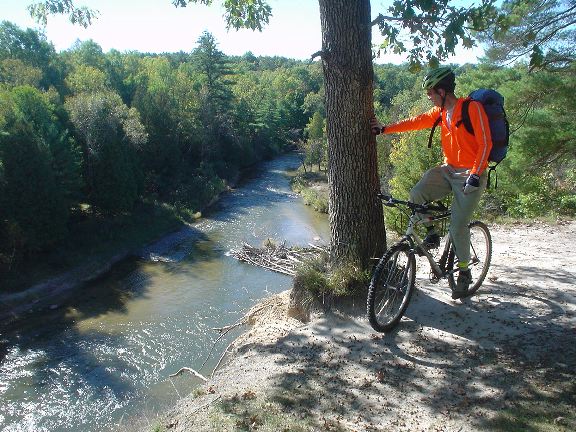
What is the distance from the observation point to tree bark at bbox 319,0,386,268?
210 inches

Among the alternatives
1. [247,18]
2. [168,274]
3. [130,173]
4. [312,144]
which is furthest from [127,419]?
[312,144]

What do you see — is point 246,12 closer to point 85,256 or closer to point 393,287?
point 393,287

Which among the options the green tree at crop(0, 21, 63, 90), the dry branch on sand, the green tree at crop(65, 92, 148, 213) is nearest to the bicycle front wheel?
the dry branch on sand

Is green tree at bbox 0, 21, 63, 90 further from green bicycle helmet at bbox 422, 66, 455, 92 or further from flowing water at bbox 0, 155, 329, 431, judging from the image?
green bicycle helmet at bbox 422, 66, 455, 92

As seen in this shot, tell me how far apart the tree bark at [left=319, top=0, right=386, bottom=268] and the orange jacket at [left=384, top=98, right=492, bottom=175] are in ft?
1.49

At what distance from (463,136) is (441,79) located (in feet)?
2.13

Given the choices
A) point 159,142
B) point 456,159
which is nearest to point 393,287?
point 456,159

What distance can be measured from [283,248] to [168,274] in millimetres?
6201

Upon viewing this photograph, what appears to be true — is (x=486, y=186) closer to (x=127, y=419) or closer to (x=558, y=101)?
(x=558, y=101)

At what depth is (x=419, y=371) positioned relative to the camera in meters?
4.48

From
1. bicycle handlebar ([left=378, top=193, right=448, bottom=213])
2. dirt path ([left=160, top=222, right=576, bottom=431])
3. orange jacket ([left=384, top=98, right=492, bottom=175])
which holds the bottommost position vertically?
dirt path ([left=160, top=222, right=576, bottom=431])

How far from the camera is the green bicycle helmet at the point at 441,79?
15.6ft

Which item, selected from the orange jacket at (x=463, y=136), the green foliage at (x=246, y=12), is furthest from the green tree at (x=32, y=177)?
the orange jacket at (x=463, y=136)

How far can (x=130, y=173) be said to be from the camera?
31641mm
